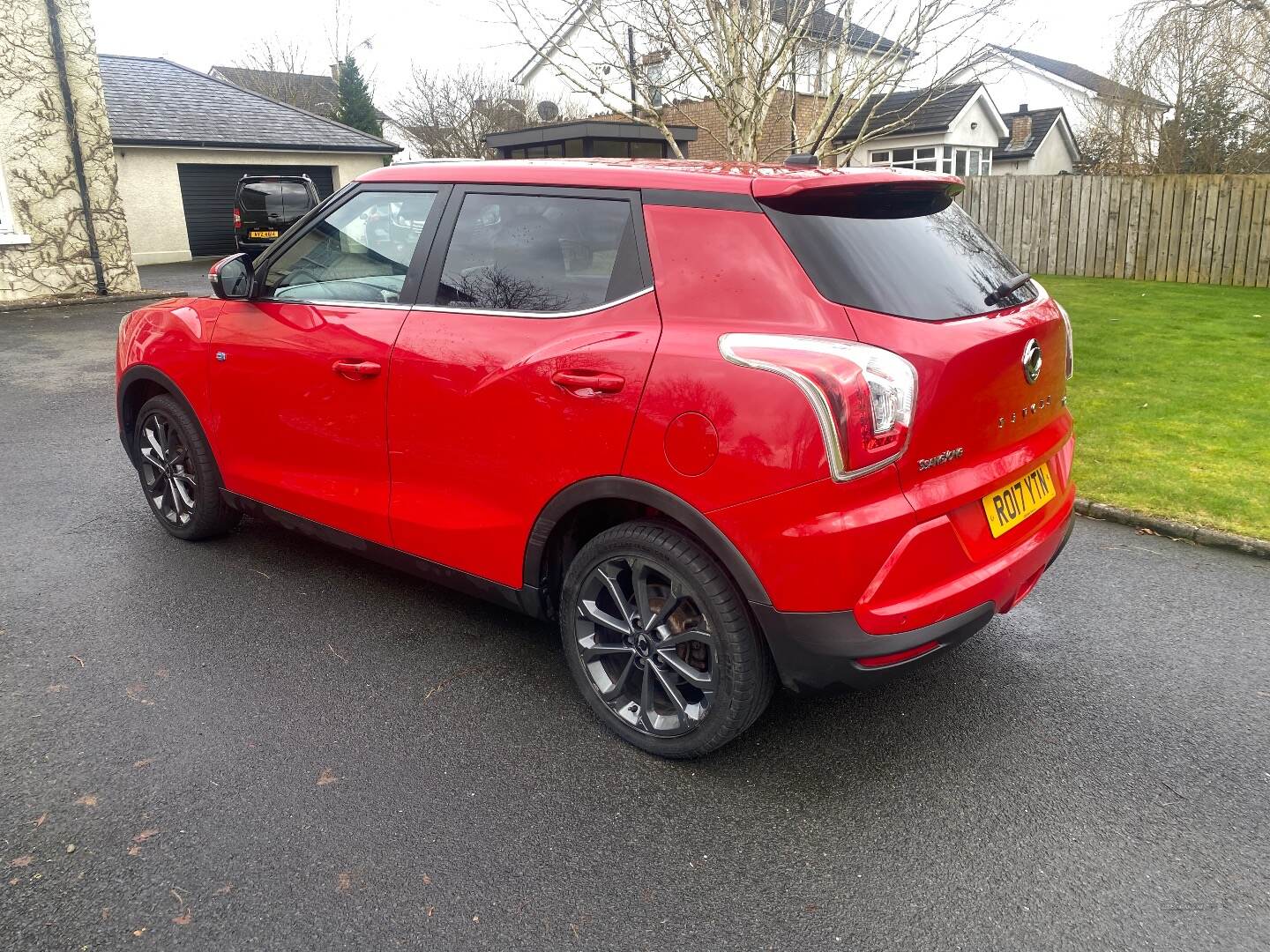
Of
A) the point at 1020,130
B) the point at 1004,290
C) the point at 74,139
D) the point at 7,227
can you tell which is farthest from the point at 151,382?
the point at 1020,130

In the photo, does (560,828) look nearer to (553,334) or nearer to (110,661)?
(553,334)

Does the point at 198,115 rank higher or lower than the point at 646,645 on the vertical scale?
higher

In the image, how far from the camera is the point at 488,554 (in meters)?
3.38

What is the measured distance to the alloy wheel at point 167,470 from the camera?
4724mm

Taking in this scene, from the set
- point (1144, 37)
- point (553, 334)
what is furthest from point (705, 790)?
point (1144, 37)

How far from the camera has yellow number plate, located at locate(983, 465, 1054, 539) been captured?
2896mm

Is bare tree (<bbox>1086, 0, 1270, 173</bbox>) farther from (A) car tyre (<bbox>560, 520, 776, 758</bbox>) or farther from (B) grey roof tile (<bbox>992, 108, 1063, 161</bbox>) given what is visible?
(A) car tyre (<bbox>560, 520, 776, 758</bbox>)

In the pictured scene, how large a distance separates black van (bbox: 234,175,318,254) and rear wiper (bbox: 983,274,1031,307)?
1791 centimetres

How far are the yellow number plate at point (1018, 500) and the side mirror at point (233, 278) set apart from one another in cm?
312

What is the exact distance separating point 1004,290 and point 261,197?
1857 cm

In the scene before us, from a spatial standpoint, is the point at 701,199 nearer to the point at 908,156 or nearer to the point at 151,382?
the point at 151,382

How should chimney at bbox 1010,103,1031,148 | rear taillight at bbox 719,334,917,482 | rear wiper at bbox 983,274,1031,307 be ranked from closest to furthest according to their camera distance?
rear taillight at bbox 719,334,917,482, rear wiper at bbox 983,274,1031,307, chimney at bbox 1010,103,1031,148

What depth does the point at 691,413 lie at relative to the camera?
8.86 ft

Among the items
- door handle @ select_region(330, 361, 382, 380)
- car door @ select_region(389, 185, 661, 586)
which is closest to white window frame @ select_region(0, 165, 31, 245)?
door handle @ select_region(330, 361, 382, 380)
